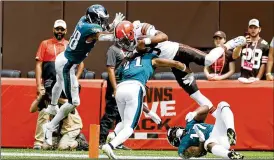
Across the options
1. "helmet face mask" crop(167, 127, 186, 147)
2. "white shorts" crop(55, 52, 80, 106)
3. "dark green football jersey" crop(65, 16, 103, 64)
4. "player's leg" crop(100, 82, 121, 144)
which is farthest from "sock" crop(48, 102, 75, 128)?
"helmet face mask" crop(167, 127, 186, 147)

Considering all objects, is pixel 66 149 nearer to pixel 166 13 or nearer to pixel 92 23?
pixel 92 23

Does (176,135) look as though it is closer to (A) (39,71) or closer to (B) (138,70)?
(B) (138,70)

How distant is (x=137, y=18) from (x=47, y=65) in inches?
163

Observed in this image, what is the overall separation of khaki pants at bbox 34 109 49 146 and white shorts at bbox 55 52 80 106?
0.74m

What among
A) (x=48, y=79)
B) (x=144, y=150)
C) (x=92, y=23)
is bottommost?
(x=144, y=150)

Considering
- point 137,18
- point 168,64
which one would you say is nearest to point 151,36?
point 168,64

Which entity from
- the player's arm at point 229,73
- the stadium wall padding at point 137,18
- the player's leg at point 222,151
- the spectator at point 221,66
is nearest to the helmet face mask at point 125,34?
the player's leg at point 222,151

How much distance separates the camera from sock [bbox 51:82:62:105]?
11562mm

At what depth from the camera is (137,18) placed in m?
15.8

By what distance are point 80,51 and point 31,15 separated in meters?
5.07

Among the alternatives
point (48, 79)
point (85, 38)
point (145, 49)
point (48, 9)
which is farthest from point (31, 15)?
point (145, 49)

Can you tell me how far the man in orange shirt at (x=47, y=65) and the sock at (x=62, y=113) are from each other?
21.4 inches

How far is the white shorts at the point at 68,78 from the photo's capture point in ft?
37.0

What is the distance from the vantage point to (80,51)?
11133 millimetres
